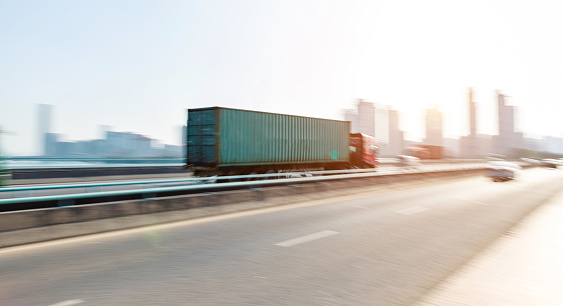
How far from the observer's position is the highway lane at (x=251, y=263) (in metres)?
4.37

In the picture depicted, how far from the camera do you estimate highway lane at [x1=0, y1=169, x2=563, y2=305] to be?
14.3ft

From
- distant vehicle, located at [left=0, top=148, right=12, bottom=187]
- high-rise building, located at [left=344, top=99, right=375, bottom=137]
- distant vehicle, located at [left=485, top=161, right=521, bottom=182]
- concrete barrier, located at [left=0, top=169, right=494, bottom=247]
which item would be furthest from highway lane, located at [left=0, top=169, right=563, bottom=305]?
high-rise building, located at [left=344, top=99, right=375, bottom=137]

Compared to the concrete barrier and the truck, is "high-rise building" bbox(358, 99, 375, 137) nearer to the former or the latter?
the truck

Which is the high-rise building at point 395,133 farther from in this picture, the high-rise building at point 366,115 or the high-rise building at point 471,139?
the high-rise building at point 471,139

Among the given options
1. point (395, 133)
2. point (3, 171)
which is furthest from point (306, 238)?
point (395, 133)

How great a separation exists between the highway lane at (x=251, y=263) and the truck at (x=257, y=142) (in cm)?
836

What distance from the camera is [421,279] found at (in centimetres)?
526

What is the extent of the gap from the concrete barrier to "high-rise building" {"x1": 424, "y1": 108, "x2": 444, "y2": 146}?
485ft

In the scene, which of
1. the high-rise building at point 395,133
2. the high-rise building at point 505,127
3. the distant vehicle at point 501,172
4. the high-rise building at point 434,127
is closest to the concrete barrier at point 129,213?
the distant vehicle at point 501,172

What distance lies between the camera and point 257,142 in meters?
19.5

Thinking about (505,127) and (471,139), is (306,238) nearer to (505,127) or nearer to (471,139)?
(471,139)

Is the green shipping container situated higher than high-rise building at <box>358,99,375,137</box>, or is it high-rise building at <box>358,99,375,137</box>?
high-rise building at <box>358,99,375,137</box>

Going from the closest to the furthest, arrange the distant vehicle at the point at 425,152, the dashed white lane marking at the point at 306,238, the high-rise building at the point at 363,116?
the dashed white lane marking at the point at 306,238
the distant vehicle at the point at 425,152
the high-rise building at the point at 363,116

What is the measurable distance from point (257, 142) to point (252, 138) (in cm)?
38
